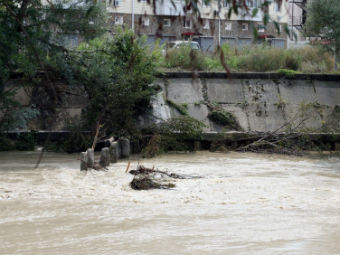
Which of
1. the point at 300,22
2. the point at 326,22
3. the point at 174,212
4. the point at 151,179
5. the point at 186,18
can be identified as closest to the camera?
the point at 174,212

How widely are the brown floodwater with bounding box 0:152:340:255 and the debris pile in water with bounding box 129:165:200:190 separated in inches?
7.6

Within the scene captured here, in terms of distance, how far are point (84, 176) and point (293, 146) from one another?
6.77 metres

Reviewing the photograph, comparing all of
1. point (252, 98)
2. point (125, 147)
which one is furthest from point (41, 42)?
point (252, 98)

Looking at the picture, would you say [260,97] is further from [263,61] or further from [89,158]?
[89,158]

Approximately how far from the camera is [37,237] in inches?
239

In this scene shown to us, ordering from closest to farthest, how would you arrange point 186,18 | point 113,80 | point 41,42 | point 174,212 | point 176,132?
point 174,212 < point 186,18 < point 41,42 < point 113,80 < point 176,132

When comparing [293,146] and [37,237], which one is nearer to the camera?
[37,237]

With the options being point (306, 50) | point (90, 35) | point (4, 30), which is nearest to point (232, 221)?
point (4, 30)

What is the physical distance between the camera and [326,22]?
17953 mm

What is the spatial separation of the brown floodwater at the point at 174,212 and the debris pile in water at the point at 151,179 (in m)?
0.19

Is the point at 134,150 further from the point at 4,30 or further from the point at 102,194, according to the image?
the point at 102,194

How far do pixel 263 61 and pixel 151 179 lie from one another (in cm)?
1251

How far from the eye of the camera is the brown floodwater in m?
5.81

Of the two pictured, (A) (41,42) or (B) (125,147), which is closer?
(A) (41,42)
